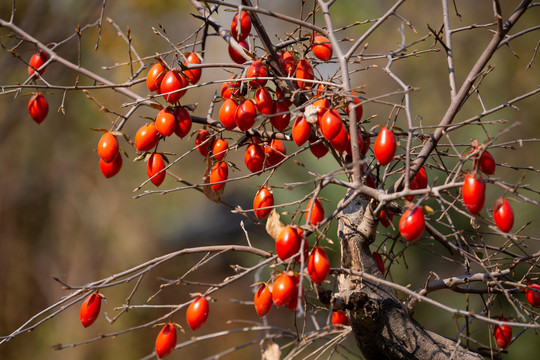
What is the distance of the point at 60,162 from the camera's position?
14.8ft

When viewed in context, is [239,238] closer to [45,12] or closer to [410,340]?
[45,12]

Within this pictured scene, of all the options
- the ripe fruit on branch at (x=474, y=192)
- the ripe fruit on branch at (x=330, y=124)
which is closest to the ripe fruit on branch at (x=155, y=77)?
the ripe fruit on branch at (x=330, y=124)

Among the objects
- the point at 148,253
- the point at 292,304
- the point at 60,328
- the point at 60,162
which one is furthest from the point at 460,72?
the point at 292,304

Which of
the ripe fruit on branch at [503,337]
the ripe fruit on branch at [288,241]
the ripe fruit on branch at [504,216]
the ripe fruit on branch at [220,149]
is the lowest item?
the ripe fruit on branch at [503,337]

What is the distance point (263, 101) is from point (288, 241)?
28 centimetres

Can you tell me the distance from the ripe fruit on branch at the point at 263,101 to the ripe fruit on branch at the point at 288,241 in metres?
0.25

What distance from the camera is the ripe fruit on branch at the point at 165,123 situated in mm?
966

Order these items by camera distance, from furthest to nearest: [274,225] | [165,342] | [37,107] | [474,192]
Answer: [37,107]
[165,342]
[274,225]
[474,192]

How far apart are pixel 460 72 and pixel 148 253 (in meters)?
3.61

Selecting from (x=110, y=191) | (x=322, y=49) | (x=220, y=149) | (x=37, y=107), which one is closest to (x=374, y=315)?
(x=220, y=149)

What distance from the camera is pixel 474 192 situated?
74 centimetres

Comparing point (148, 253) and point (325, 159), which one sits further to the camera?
point (148, 253)

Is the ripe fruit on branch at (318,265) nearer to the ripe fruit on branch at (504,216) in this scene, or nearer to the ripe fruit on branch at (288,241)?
the ripe fruit on branch at (288,241)

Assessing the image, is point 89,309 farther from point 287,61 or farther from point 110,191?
point 110,191
